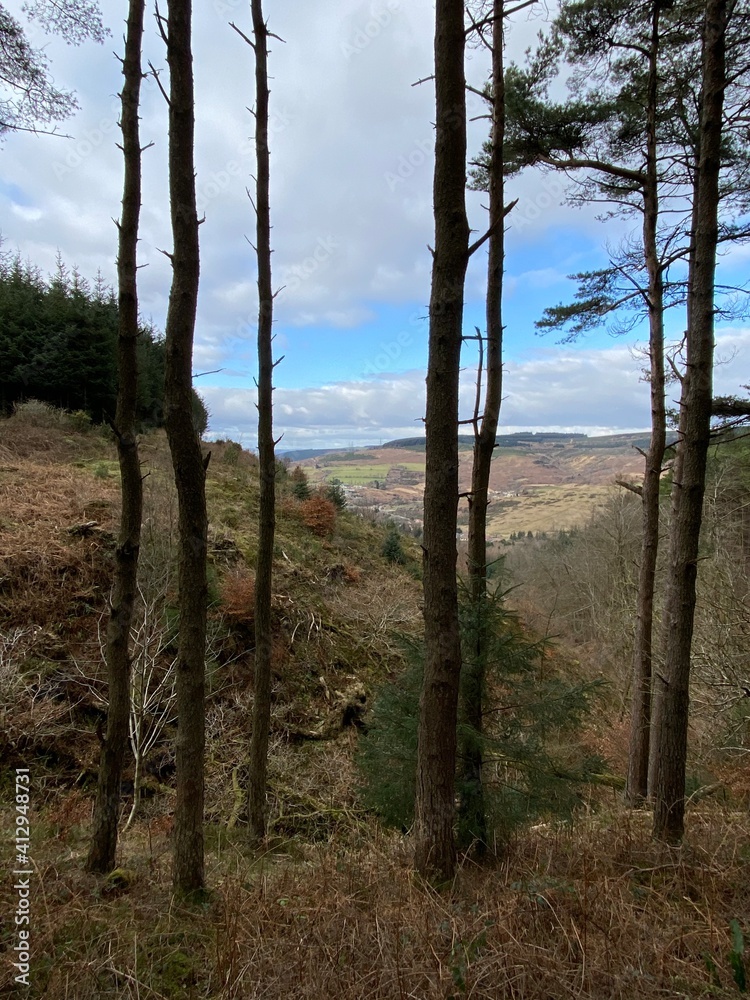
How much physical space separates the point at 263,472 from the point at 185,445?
7.24ft

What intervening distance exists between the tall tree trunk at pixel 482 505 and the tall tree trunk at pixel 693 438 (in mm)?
1373

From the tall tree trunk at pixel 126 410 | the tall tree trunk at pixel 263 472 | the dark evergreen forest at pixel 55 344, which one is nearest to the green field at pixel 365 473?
the dark evergreen forest at pixel 55 344

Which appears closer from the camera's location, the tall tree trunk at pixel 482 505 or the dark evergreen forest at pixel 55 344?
the tall tree trunk at pixel 482 505

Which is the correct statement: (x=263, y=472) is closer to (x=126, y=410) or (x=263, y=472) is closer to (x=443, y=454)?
(x=126, y=410)

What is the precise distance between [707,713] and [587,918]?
6.86 m

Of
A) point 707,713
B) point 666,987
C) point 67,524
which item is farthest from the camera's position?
point 67,524

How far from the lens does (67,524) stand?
27.4 feet

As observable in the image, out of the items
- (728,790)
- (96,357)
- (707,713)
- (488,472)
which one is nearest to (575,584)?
(707,713)

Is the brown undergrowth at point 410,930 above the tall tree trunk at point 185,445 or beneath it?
beneath

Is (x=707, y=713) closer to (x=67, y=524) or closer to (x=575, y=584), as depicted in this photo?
(x=67, y=524)

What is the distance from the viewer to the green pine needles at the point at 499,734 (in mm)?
3537

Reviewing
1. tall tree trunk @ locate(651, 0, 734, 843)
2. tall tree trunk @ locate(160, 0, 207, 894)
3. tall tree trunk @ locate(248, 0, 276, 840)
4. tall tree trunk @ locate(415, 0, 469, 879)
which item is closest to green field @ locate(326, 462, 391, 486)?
tall tree trunk @ locate(248, 0, 276, 840)

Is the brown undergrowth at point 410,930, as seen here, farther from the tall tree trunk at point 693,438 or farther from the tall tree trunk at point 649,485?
the tall tree trunk at point 649,485

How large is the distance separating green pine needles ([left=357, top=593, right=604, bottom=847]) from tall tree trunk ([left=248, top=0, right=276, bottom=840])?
1.55 m
